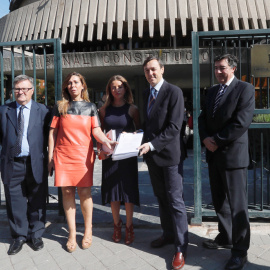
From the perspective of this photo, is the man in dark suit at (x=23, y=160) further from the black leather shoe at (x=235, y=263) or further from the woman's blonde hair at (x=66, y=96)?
the black leather shoe at (x=235, y=263)

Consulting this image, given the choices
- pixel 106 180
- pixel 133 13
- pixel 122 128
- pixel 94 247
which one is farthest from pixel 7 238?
pixel 133 13

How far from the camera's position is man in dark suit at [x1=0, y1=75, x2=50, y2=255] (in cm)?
398

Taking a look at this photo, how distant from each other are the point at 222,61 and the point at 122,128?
135cm

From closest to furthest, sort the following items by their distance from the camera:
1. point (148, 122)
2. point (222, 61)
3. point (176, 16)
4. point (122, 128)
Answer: point (222, 61) → point (148, 122) → point (122, 128) → point (176, 16)

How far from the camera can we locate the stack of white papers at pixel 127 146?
3.59 m

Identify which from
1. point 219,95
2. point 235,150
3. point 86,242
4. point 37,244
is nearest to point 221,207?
point 235,150

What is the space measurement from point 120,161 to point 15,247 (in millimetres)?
1581

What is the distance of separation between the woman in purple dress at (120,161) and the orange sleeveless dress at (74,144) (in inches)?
8.3

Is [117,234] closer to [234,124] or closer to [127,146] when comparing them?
[127,146]

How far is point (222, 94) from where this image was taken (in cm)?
362

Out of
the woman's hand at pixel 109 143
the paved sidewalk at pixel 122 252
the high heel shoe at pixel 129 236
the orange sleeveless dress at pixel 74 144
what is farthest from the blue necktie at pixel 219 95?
the high heel shoe at pixel 129 236

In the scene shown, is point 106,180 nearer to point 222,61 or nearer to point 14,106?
point 14,106

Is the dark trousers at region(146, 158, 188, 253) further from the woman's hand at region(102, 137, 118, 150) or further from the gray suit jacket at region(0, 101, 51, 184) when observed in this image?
the gray suit jacket at region(0, 101, 51, 184)

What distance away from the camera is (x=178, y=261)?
138 inches
